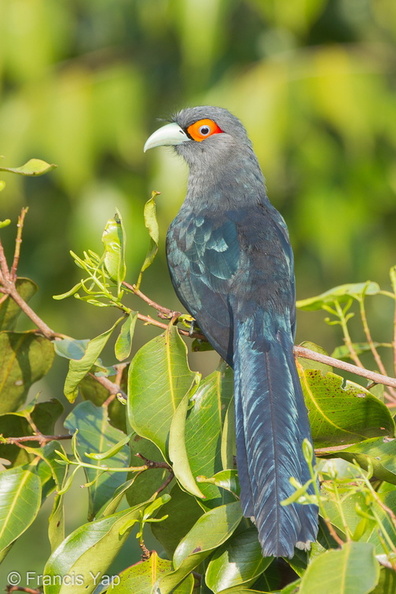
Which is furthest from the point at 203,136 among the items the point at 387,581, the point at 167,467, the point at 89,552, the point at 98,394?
the point at 387,581

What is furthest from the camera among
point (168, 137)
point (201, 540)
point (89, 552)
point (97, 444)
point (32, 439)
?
point (168, 137)

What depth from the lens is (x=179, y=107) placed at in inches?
315

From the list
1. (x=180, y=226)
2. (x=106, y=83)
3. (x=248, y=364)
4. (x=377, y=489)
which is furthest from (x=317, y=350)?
(x=106, y=83)

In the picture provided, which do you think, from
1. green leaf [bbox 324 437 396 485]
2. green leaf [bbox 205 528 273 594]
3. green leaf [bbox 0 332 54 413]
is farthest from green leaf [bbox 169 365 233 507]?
green leaf [bbox 0 332 54 413]

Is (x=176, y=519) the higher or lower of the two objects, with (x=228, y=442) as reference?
lower

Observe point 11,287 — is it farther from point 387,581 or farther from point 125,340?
point 387,581

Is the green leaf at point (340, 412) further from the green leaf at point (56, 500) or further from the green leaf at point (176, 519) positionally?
the green leaf at point (56, 500)

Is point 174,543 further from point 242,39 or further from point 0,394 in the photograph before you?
point 242,39

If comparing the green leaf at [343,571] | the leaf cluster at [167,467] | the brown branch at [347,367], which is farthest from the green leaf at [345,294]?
the green leaf at [343,571]

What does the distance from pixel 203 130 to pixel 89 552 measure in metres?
3.05

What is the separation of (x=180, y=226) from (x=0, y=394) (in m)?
1.27

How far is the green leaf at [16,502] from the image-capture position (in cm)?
262

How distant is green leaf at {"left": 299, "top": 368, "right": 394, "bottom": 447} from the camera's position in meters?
2.62

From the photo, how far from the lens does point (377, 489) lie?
2.61 meters
